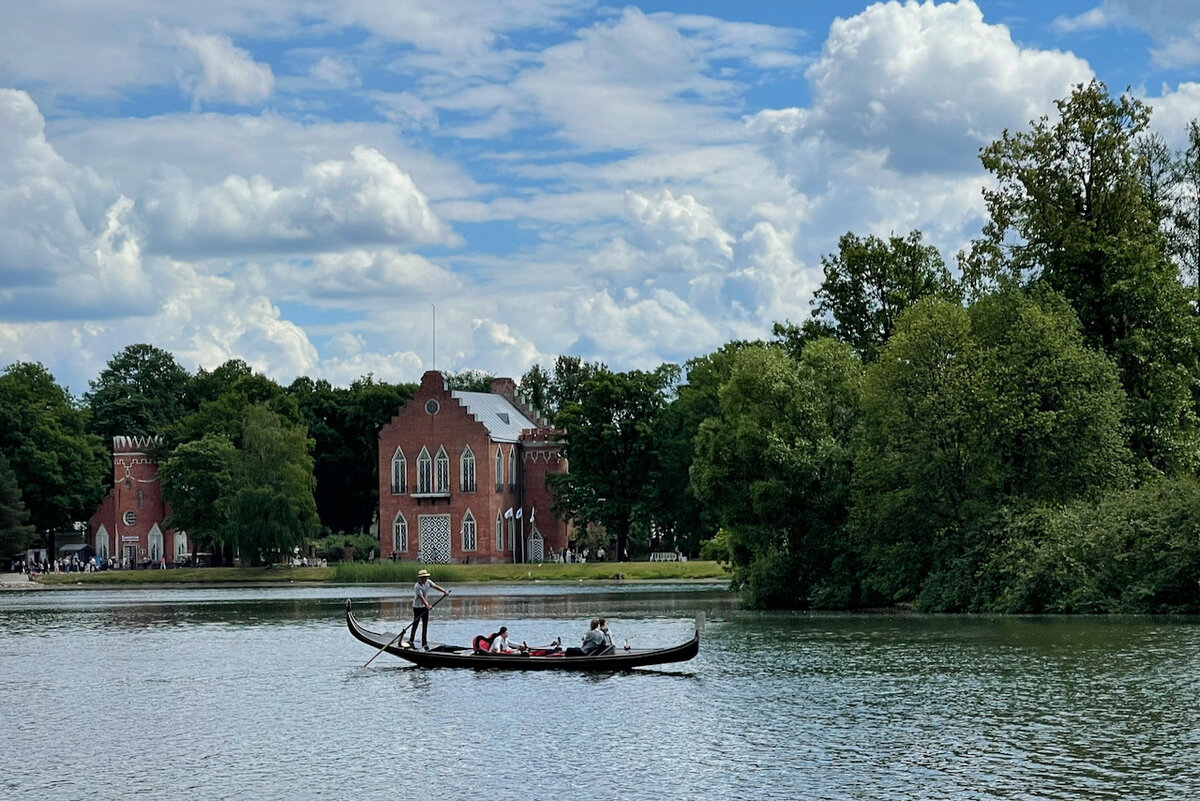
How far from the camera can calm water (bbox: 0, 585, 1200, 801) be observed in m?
20.5

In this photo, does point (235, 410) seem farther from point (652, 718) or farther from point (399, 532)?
point (652, 718)

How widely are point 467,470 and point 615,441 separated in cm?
1545

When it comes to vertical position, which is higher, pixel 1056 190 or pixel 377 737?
pixel 1056 190

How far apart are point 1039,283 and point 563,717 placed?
31963 mm

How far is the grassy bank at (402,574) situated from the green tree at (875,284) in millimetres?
23623

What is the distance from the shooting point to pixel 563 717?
88.7ft

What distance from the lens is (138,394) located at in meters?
130

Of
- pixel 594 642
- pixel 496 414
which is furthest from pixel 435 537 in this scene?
pixel 594 642

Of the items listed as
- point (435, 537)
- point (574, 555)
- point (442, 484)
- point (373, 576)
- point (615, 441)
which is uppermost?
point (615, 441)

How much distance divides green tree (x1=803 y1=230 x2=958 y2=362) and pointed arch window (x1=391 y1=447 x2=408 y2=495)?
1880 inches

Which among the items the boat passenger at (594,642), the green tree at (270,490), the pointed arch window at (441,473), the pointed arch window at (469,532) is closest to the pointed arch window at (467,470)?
the pointed arch window at (441,473)

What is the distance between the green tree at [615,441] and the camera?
309 feet

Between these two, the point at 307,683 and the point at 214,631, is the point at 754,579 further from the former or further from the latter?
the point at 307,683

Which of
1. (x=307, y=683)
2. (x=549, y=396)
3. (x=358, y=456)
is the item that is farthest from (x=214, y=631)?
(x=549, y=396)
